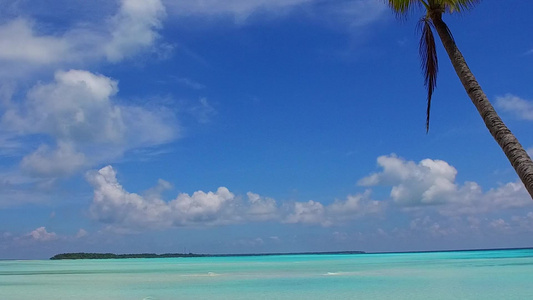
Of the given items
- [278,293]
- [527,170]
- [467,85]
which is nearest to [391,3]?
[467,85]

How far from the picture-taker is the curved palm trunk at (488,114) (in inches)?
168

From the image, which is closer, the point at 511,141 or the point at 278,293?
the point at 511,141

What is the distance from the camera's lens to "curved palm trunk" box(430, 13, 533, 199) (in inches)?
168

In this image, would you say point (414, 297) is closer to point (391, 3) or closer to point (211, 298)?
point (211, 298)

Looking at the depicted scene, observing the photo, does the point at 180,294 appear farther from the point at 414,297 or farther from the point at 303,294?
the point at 414,297

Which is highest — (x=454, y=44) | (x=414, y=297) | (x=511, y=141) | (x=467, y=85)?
(x=454, y=44)

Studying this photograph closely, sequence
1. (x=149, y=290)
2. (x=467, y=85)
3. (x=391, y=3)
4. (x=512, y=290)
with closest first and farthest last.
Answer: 1. (x=467, y=85)
2. (x=391, y=3)
3. (x=512, y=290)
4. (x=149, y=290)

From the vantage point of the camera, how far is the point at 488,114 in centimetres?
482

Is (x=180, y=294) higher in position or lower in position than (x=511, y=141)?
lower

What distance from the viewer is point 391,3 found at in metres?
5.80

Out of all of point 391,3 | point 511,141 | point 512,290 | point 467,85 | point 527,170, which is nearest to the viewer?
point 527,170

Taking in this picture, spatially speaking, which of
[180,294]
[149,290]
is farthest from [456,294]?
[149,290]

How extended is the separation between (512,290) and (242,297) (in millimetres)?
8440

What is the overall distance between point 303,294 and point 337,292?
4.20ft
